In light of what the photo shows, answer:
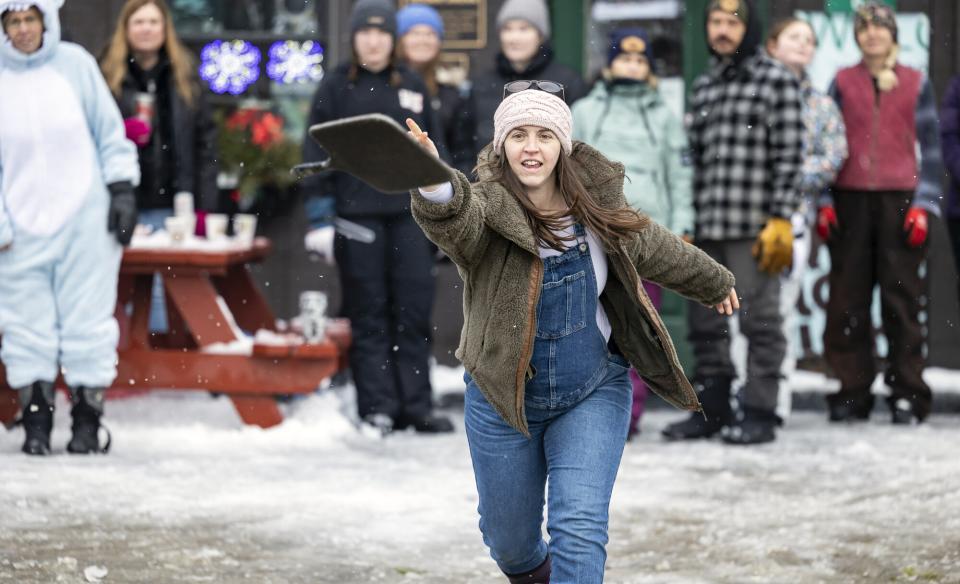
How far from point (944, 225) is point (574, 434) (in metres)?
6.52

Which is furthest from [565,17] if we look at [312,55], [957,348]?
[957,348]

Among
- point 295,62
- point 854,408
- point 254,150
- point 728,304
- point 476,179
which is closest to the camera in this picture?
point 728,304

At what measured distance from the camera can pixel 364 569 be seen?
19.1 feet

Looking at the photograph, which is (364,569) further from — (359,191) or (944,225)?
(944,225)

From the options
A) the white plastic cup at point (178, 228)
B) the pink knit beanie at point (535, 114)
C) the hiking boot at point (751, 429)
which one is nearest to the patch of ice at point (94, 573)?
the pink knit beanie at point (535, 114)

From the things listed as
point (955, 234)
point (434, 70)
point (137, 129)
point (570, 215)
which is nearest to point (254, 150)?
point (434, 70)

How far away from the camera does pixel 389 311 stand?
29.3 feet

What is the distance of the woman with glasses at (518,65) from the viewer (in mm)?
8836

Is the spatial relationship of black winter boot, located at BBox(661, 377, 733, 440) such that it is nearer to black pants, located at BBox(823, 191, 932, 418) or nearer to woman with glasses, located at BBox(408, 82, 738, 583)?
black pants, located at BBox(823, 191, 932, 418)

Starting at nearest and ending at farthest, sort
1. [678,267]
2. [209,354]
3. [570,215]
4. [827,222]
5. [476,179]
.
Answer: [570,215]
[678,267]
[476,179]
[209,354]
[827,222]

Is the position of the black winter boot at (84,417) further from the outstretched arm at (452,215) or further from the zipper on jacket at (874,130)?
the zipper on jacket at (874,130)

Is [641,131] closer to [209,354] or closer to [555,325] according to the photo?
[209,354]

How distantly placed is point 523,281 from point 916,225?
5220 millimetres

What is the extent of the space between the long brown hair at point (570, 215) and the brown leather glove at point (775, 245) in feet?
13.2
